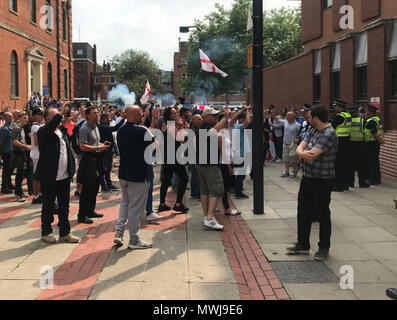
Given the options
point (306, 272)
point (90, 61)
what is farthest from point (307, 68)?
point (90, 61)

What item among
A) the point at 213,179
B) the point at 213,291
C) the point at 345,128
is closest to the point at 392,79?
the point at 345,128

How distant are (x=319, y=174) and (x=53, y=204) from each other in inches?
139

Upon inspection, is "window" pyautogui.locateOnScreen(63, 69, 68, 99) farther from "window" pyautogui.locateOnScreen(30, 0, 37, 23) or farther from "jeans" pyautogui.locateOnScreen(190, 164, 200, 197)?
"jeans" pyautogui.locateOnScreen(190, 164, 200, 197)

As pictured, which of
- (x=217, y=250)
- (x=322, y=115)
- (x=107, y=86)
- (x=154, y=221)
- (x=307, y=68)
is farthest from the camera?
(x=107, y=86)

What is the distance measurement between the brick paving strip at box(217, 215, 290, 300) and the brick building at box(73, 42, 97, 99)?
76343 millimetres

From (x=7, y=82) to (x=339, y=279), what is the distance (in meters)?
21.2

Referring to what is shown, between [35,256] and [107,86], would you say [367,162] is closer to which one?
[35,256]

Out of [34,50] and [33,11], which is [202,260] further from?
[33,11]

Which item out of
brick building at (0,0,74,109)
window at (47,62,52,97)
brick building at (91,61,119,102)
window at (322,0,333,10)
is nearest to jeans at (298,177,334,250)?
window at (322,0,333,10)

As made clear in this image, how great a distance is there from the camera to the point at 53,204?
632 centimetres

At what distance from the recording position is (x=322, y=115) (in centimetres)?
558

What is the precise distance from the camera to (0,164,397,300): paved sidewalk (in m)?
4.59

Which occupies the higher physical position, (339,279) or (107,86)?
(107,86)
